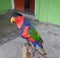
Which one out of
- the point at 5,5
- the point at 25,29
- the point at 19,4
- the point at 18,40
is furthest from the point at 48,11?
the point at 25,29

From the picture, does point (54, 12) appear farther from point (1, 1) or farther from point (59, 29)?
point (1, 1)

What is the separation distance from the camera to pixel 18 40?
143 inches

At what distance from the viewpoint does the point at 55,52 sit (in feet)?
10.1

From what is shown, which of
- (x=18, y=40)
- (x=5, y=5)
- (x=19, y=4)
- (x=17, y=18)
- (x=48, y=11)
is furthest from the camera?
(x=19, y=4)

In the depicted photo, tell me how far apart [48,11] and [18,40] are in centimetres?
147

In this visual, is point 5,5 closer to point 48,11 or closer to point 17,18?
point 48,11

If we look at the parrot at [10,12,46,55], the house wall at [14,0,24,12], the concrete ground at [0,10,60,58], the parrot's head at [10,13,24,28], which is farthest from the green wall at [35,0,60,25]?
the parrot's head at [10,13,24,28]

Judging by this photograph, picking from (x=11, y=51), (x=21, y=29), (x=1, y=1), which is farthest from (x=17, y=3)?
(x=21, y=29)

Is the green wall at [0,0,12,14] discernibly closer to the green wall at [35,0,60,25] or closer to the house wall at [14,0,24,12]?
the house wall at [14,0,24,12]

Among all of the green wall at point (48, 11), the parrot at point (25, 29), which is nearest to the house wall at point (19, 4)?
the green wall at point (48, 11)

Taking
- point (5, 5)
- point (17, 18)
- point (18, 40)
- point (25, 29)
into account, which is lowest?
point (18, 40)

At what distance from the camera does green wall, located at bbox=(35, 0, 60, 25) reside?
442 cm

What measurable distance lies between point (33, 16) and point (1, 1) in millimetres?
1324

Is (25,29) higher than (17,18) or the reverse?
the reverse
